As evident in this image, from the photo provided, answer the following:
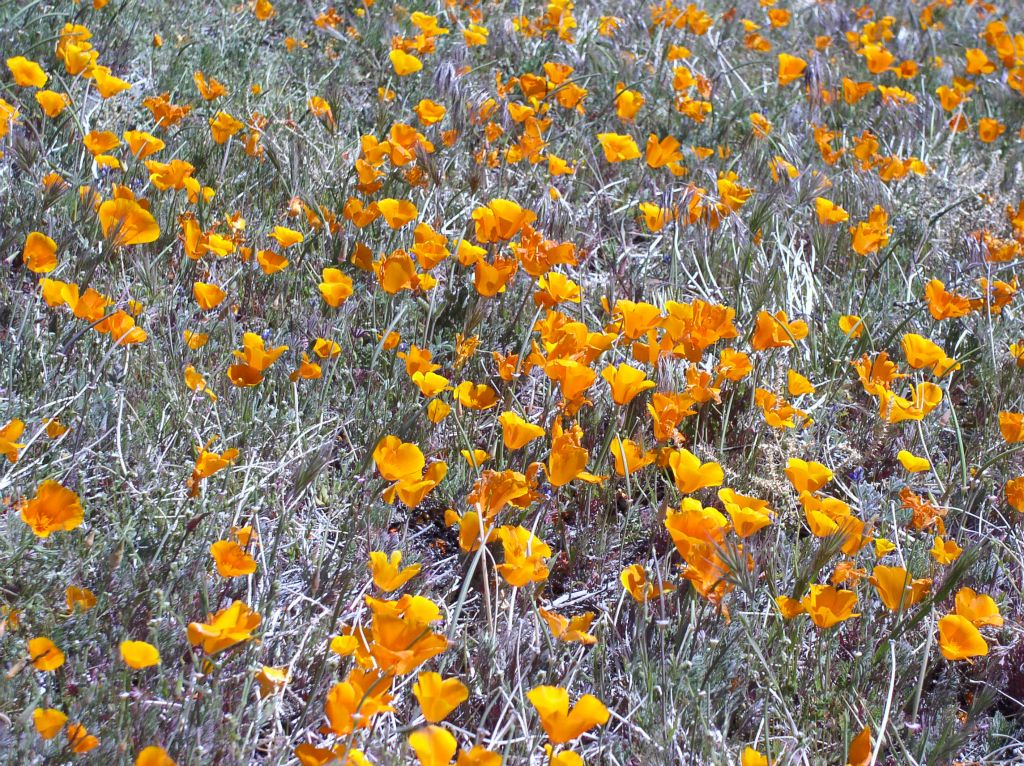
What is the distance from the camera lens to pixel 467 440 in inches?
84.5

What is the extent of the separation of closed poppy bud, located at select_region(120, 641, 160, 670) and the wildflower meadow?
0.04 metres

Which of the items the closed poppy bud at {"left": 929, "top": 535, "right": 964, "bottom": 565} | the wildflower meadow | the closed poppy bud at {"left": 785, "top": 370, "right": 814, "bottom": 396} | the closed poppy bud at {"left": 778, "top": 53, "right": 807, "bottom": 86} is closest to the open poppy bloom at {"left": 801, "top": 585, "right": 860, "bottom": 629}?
the wildflower meadow

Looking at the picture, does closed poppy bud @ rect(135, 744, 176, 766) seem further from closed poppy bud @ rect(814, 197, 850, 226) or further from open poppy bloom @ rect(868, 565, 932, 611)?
closed poppy bud @ rect(814, 197, 850, 226)

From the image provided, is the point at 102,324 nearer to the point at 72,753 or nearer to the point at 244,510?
the point at 244,510

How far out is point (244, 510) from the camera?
7.07 ft

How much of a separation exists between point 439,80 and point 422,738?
2853 millimetres

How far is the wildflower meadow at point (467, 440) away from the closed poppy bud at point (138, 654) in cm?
4

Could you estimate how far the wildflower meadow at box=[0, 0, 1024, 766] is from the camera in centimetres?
171

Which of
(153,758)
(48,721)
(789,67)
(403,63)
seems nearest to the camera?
(153,758)

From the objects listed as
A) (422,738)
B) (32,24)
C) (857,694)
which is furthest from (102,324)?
(32,24)

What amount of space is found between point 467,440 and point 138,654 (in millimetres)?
885

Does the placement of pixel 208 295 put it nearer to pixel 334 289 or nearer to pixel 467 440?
pixel 334 289

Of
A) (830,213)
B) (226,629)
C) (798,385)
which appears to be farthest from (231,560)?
(830,213)

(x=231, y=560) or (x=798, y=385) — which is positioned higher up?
(x=231, y=560)
